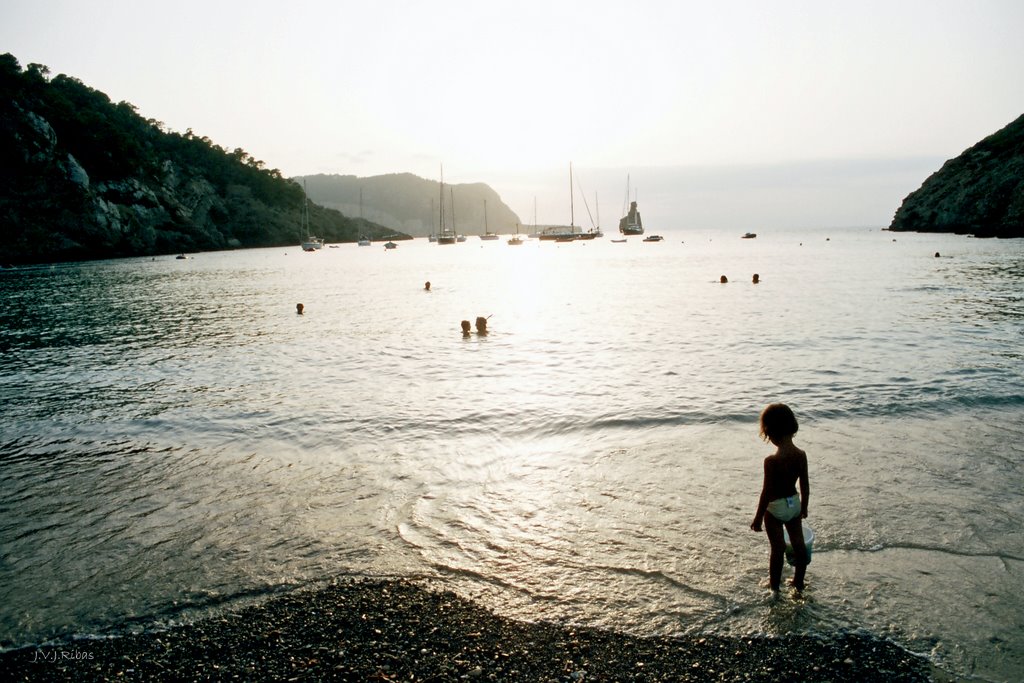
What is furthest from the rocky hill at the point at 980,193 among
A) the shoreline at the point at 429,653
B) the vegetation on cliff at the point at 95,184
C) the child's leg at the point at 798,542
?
the vegetation on cliff at the point at 95,184

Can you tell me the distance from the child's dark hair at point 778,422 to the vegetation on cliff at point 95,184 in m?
106

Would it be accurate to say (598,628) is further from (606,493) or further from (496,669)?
(606,493)

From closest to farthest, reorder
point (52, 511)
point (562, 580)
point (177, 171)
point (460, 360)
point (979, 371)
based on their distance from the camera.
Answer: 1. point (562, 580)
2. point (52, 511)
3. point (979, 371)
4. point (460, 360)
5. point (177, 171)

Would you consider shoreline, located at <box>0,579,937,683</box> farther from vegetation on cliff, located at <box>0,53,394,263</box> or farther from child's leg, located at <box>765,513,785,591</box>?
vegetation on cliff, located at <box>0,53,394,263</box>

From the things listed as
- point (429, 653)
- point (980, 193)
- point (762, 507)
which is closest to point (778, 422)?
point (762, 507)

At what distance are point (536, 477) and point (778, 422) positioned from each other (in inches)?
183

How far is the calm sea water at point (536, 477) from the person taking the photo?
5.64m

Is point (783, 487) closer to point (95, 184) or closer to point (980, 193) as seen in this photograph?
point (95, 184)

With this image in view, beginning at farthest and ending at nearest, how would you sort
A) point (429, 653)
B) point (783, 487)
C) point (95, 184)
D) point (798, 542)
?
point (95, 184) → point (798, 542) → point (783, 487) → point (429, 653)

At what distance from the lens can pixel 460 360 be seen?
19.9 meters

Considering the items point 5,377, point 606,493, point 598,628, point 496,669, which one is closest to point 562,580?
point 598,628

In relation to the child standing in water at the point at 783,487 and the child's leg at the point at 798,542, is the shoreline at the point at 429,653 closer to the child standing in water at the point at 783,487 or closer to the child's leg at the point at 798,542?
the child's leg at the point at 798,542

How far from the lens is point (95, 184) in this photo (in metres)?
103

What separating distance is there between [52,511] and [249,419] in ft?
16.1
